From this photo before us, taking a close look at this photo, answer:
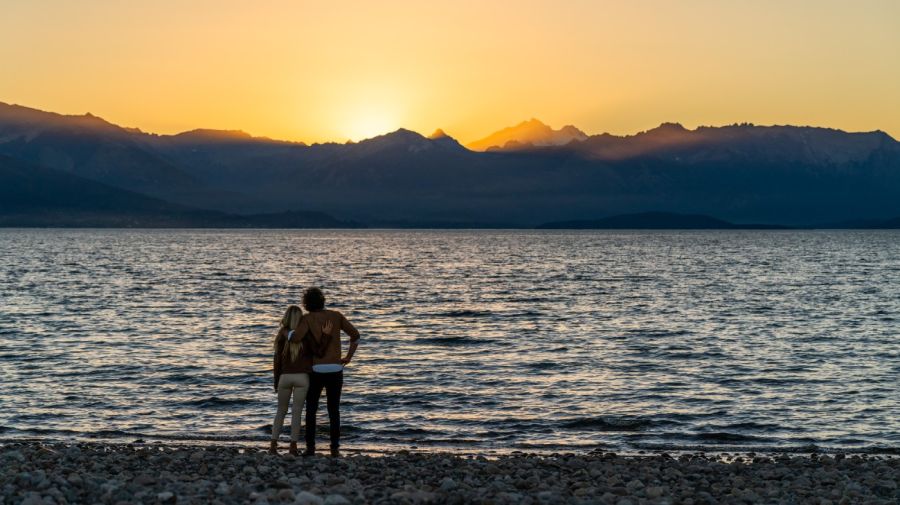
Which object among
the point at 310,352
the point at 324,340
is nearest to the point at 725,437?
the point at 324,340

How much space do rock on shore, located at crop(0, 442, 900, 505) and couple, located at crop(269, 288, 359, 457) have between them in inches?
48.8

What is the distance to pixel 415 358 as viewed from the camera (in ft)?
120

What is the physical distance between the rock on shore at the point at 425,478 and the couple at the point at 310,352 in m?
1.24

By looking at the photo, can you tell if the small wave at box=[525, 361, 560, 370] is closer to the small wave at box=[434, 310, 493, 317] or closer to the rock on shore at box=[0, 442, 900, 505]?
the rock on shore at box=[0, 442, 900, 505]

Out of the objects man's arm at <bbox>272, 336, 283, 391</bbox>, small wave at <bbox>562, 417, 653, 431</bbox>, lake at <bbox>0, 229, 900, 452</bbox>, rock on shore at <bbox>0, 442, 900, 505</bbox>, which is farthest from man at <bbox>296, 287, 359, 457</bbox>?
small wave at <bbox>562, 417, 653, 431</bbox>

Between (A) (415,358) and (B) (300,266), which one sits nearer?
(A) (415,358)

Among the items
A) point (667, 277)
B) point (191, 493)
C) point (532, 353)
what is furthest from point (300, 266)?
point (191, 493)

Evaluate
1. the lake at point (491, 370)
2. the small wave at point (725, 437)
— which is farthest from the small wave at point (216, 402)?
the small wave at point (725, 437)

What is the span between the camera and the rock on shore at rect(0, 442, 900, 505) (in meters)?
13.8

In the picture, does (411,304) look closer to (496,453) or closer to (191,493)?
(496,453)

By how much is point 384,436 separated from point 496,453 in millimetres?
3360

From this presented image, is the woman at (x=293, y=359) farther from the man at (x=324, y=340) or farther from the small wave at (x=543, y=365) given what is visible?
the small wave at (x=543, y=365)

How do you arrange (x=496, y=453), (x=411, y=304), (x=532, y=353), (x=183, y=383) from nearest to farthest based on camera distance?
1. (x=496, y=453)
2. (x=183, y=383)
3. (x=532, y=353)
4. (x=411, y=304)

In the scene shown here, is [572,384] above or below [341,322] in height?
below
